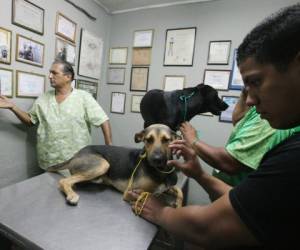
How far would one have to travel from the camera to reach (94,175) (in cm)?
121

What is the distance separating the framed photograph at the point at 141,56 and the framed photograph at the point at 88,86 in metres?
0.56

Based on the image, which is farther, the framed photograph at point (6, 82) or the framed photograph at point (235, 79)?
the framed photograph at point (235, 79)

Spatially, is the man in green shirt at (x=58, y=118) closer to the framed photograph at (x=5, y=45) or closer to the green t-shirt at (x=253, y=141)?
the framed photograph at (x=5, y=45)

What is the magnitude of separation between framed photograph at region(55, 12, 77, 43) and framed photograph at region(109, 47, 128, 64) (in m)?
0.57

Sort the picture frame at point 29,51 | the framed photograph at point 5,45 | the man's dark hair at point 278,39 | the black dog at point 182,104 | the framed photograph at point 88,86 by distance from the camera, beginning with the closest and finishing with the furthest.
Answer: the man's dark hair at point 278,39
the black dog at point 182,104
the framed photograph at point 5,45
the picture frame at point 29,51
the framed photograph at point 88,86

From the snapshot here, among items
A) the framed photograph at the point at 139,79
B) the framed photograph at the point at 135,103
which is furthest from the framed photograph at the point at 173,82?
the framed photograph at the point at 135,103

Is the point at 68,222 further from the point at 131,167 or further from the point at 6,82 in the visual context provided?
the point at 6,82

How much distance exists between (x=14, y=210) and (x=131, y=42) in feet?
7.24

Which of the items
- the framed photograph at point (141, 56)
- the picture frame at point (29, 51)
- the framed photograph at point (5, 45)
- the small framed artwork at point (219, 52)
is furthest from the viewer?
the framed photograph at point (141, 56)

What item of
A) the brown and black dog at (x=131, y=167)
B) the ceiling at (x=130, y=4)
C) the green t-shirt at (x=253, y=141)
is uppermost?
the ceiling at (x=130, y=4)

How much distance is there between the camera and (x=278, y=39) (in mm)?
430

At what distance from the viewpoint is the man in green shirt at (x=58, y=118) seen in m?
1.80

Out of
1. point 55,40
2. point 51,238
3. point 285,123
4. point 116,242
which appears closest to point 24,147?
point 55,40

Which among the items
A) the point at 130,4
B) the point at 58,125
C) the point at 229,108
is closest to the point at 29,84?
the point at 58,125
